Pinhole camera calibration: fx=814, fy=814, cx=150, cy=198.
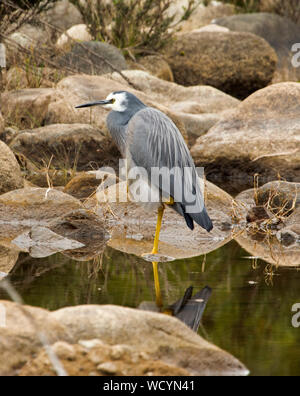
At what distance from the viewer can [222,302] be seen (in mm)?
5320

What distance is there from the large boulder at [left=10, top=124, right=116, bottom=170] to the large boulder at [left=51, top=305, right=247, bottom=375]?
7440mm

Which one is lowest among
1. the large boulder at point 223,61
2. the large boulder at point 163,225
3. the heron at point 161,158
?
the large boulder at point 223,61

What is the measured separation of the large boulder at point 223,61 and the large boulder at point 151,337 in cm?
1621

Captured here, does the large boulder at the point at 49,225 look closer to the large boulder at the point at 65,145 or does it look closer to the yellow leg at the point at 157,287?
the yellow leg at the point at 157,287

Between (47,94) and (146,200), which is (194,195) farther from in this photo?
(47,94)

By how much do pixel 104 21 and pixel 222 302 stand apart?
14.5 meters

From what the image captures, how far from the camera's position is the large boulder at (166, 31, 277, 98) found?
1981 centimetres

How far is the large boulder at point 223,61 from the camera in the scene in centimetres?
1981

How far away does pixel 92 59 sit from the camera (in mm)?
16203

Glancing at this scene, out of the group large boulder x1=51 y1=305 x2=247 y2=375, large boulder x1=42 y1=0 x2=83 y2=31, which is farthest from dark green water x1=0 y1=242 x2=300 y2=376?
large boulder x1=42 y1=0 x2=83 y2=31

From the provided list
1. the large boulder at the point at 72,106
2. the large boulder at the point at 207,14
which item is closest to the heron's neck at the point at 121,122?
the large boulder at the point at 72,106

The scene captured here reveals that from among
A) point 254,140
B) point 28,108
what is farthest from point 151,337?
point 28,108

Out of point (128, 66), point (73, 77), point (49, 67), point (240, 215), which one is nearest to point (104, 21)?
point (128, 66)

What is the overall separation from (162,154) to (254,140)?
200 inches
